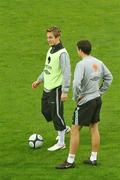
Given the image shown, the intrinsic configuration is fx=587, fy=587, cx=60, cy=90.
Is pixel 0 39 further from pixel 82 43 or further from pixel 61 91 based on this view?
pixel 82 43

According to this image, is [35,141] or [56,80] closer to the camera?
[56,80]

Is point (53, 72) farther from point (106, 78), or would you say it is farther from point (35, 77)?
point (35, 77)

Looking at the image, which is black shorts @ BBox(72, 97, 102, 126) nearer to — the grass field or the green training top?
the grass field

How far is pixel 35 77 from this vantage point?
17578 mm

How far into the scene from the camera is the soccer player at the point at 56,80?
10773 millimetres

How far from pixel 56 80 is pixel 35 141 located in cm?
134

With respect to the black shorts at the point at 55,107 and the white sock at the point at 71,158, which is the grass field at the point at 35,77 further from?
the black shorts at the point at 55,107

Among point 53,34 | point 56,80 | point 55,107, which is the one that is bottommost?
point 55,107

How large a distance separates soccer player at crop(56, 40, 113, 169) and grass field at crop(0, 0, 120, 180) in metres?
0.45

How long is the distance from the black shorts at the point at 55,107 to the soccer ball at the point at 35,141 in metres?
0.51

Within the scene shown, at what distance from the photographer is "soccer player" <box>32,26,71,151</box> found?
10.8 m

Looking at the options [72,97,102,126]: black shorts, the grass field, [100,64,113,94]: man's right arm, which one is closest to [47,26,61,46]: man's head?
[100,64,113,94]: man's right arm

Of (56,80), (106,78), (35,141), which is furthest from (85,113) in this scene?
(35,141)

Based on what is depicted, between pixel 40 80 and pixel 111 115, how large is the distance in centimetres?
300
